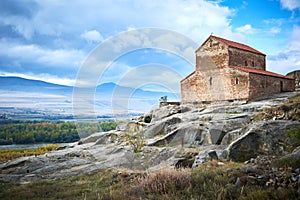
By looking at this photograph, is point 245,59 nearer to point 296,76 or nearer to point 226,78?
point 226,78

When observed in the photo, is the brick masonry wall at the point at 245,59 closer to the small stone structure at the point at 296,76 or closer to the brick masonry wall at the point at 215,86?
the brick masonry wall at the point at 215,86

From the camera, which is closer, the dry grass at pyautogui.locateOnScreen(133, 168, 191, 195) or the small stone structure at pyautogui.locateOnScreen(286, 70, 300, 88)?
the dry grass at pyautogui.locateOnScreen(133, 168, 191, 195)

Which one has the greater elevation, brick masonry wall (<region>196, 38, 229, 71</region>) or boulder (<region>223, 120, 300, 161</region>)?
brick masonry wall (<region>196, 38, 229, 71</region>)

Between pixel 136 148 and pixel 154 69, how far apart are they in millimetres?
10819

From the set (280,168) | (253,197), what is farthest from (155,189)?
(280,168)

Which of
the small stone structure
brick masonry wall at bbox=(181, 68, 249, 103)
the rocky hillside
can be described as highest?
the small stone structure

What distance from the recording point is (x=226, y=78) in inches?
1186

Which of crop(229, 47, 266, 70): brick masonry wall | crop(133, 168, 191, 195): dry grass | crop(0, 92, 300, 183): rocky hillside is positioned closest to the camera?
crop(133, 168, 191, 195): dry grass

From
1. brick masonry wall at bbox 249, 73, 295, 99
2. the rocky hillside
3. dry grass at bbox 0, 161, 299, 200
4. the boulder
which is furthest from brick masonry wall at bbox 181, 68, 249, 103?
dry grass at bbox 0, 161, 299, 200

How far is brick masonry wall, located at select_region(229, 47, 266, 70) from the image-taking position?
32.0 m

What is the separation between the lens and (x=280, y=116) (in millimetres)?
14953

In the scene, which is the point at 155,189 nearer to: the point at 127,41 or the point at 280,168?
the point at 280,168

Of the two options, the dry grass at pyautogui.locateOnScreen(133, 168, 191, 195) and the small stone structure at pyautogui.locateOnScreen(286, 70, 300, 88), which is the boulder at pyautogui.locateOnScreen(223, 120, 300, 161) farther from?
the small stone structure at pyautogui.locateOnScreen(286, 70, 300, 88)

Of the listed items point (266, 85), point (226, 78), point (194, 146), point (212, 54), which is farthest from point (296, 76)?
point (194, 146)
